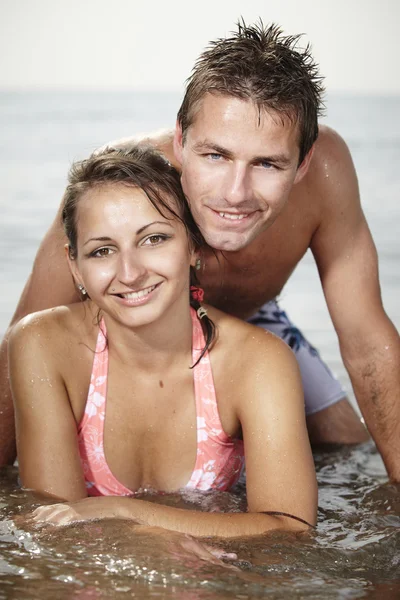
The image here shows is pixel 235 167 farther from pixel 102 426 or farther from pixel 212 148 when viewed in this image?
pixel 102 426

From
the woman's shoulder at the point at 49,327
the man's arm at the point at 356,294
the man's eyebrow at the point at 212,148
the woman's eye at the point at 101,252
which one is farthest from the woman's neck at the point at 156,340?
the man's arm at the point at 356,294

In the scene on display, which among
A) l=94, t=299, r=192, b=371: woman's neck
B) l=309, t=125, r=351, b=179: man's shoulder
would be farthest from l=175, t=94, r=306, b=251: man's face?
l=309, t=125, r=351, b=179: man's shoulder

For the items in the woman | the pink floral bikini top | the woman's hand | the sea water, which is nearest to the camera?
the sea water

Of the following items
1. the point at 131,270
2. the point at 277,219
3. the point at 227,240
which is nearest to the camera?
the point at 131,270

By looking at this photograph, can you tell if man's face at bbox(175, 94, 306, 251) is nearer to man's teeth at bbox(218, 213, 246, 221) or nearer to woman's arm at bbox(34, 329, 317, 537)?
man's teeth at bbox(218, 213, 246, 221)

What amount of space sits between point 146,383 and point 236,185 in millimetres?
666

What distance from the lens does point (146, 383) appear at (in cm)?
295

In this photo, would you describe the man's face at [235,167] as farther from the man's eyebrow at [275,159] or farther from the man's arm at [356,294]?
the man's arm at [356,294]

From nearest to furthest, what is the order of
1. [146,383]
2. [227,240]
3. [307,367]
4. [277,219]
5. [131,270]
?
[131,270], [227,240], [146,383], [277,219], [307,367]

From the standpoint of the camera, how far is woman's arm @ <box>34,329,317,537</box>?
2539mm

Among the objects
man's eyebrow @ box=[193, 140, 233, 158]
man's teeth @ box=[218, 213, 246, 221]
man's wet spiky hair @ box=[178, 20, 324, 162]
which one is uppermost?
man's wet spiky hair @ box=[178, 20, 324, 162]

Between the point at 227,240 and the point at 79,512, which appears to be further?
the point at 227,240

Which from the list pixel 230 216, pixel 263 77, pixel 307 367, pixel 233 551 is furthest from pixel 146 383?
pixel 307 367

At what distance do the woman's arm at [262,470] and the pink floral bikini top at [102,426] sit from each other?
11 cm
